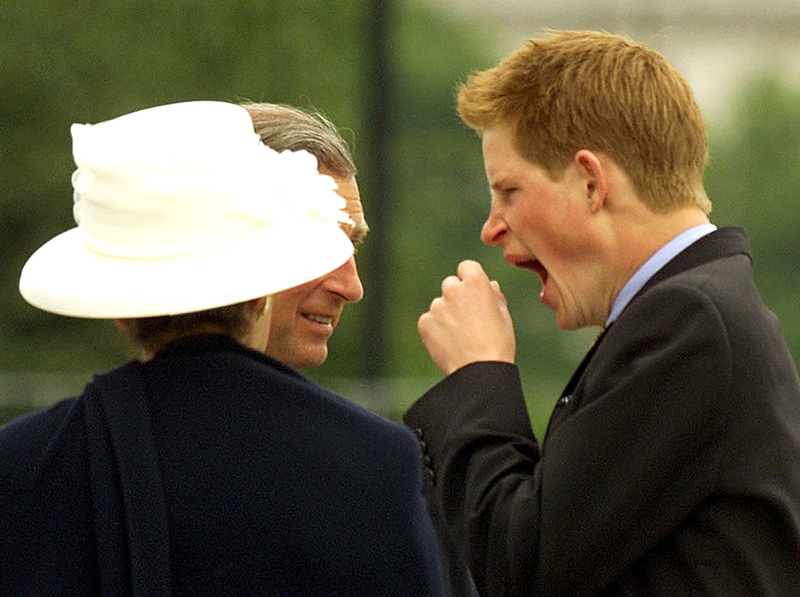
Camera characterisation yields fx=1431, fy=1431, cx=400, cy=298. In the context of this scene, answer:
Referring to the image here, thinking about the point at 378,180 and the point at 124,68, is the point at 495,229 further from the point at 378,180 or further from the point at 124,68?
the point at 124,68

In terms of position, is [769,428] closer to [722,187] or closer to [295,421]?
[295,421]

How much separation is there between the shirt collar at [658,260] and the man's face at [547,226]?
0.22ft

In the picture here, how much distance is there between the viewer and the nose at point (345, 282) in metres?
3.06

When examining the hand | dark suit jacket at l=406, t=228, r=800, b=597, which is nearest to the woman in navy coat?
dark suit jacket at l=406, t=228, r=800, b=597

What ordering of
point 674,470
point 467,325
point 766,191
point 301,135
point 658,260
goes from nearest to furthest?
point 674,470 < point 658,260 < point 467,325 < point 301,135 < point 766,191

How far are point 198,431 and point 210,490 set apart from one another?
0.08 metres

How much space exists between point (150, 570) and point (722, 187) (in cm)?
723

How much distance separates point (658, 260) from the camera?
2410 millimetres

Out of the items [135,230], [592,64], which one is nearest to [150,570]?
[135,230]

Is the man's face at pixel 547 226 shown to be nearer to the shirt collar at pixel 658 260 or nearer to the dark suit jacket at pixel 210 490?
the shirt collar at pixel 658 260

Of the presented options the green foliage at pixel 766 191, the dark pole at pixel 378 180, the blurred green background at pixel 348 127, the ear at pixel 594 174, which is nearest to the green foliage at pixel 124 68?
the blurred green background at pixel 348 127

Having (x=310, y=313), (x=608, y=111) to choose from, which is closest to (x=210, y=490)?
(x=608, y=111)

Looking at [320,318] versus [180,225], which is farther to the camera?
[320,318]

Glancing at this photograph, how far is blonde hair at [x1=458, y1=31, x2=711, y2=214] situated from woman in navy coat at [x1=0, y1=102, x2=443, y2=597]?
59 centimetres
